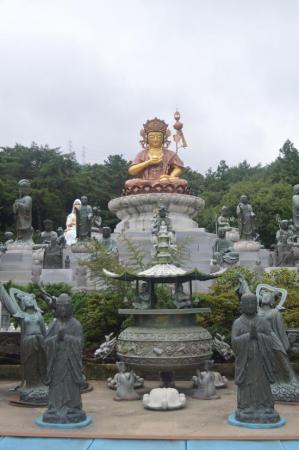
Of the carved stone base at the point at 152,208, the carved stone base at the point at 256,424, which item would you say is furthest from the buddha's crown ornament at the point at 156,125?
Answer: the carved stone base at the point at 256,424

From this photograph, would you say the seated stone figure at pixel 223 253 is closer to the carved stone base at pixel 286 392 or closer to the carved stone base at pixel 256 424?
the carved stone base at pixel 286 392

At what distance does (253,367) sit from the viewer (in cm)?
583

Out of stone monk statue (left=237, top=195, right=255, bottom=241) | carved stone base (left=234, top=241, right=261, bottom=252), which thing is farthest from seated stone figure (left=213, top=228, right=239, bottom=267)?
stone monk statue (left=237, top=195, right=255, bottom=241)

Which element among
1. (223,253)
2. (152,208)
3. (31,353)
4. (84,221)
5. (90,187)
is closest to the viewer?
(31,353)

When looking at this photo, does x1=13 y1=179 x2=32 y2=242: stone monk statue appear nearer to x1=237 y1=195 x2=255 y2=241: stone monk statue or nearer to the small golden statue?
the small golden statue

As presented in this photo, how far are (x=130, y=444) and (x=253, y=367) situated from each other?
166 centimetres

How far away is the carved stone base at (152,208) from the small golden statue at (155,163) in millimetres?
518

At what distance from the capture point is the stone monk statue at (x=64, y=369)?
5734 mm

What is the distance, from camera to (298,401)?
6875 mm

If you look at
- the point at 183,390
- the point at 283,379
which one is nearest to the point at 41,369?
the point at 183,390

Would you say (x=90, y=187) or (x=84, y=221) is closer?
(x=84, y=221)

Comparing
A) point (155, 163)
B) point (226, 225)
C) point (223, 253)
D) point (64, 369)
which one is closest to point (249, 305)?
point (64, 369)

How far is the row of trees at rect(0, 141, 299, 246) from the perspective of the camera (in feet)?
130

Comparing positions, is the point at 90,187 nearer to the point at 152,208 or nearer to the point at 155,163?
the point at 155,163
